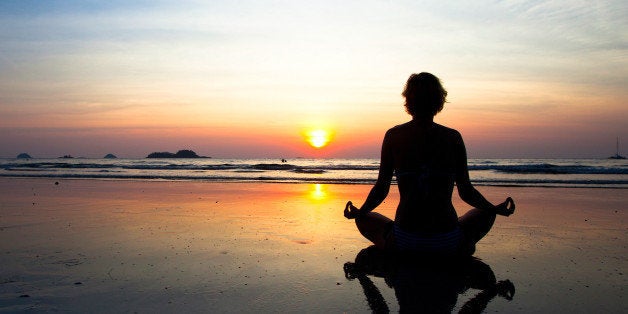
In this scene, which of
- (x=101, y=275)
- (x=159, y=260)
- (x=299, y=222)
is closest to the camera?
(x=101, y=275)

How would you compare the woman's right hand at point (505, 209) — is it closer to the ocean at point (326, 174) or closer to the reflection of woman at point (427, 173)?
the reflection of woman at point (427, 173)

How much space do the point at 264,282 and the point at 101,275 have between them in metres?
1.45

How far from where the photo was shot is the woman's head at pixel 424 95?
3898 mm

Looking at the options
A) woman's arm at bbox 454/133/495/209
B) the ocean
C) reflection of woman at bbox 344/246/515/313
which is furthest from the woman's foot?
the ocean

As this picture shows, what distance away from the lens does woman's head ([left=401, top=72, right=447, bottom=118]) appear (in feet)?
12.8

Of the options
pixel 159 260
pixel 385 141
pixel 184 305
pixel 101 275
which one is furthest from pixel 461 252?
pixel 101 275

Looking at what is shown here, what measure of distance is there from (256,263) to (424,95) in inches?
87.8

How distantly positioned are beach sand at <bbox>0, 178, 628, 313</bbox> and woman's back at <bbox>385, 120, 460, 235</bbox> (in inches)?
18.5

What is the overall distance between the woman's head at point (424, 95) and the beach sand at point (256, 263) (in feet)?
4.61

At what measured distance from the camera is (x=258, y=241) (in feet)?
18.6

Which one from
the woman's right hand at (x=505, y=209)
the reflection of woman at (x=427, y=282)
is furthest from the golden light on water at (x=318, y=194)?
the woman's right hand at (x=505, y=209)

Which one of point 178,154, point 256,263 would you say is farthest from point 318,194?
point 178,154

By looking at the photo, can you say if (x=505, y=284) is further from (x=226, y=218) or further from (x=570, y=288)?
(x=226, y=218)

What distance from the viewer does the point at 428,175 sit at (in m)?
3.98
